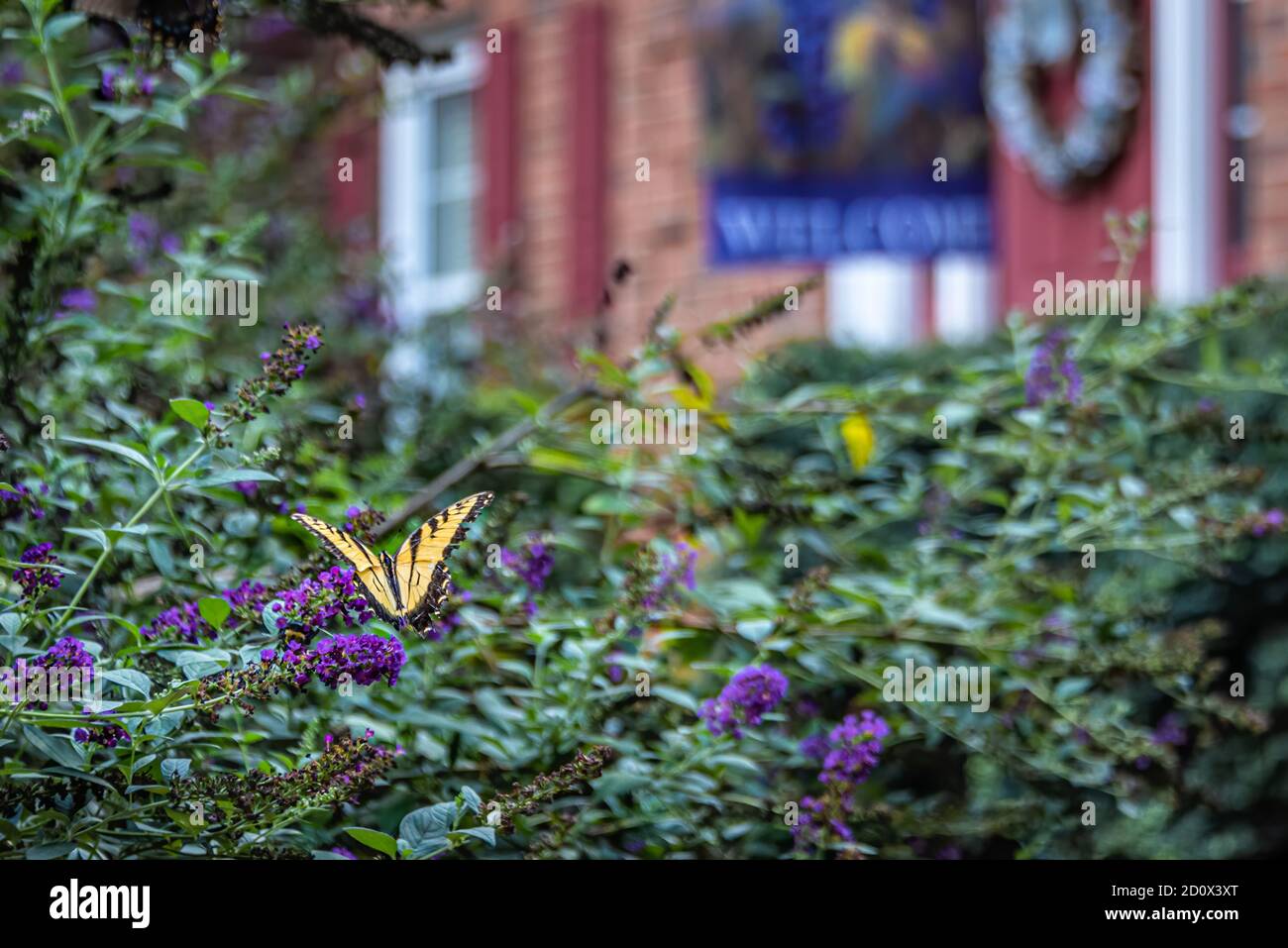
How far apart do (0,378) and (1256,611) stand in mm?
3003

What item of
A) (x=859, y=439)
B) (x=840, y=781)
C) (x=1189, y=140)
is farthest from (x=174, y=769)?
(x=1189, y=140)

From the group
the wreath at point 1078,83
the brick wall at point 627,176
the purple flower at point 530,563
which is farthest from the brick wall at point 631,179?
the purple flower at point 530,563

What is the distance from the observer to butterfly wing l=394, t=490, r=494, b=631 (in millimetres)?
1635

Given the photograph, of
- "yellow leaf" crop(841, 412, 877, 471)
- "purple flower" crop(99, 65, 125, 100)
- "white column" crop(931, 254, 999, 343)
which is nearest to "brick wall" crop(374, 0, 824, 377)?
"white column" crop(931, 254, 999, 343)

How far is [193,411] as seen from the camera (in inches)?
66.3

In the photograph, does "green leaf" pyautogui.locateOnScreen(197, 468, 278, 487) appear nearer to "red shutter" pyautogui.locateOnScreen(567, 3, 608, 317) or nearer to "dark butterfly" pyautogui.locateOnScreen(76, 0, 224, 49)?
"dark butterfly" pyautogui.locateOnScreen(76, 0, 224, 49)

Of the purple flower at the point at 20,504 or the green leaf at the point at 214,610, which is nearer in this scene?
the green leaf at the point at 214,610

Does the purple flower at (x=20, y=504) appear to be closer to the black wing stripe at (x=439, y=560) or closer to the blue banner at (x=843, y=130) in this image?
the black wing stripe at (x=439, y=560)

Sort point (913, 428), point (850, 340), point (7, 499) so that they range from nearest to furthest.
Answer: point (7, 499) < point (913, 428) < point (850, 340)

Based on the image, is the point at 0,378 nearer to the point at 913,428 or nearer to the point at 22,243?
the point at 22,243

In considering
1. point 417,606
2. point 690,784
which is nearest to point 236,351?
point 690,784

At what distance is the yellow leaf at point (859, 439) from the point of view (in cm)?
250

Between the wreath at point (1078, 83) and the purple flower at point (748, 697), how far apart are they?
4.36 meters

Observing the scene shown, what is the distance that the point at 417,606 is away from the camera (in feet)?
5.33
